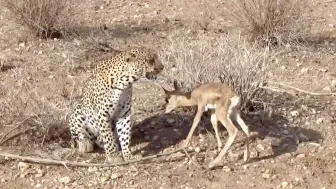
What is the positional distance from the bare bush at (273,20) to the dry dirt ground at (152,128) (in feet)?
0.91

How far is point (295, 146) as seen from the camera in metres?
6.78

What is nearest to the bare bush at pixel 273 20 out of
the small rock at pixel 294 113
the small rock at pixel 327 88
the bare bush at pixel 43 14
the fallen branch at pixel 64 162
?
the small rock at pixel 327 88

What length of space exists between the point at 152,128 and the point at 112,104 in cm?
102

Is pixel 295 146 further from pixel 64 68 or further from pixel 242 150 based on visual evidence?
pixel 64 68

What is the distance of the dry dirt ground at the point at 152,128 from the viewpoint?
6.20 meters

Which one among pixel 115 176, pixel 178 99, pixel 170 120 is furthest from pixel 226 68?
pixel 115 176

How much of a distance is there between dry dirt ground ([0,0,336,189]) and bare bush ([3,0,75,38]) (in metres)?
0.16

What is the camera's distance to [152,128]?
7238 millimetres

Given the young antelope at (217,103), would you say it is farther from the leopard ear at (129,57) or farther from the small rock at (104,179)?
the small rock at (104,179)

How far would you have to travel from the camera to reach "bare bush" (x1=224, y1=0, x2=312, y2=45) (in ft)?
30.6

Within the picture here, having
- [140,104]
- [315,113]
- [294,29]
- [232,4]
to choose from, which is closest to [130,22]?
[232,4]

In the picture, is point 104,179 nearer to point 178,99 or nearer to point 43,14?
point 178,99

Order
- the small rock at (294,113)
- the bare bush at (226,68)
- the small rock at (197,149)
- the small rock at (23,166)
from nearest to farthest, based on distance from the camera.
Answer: the small rock at (23,166), the small rock at (197,149), the bare bush at (226,68), the small rock at (294,113)

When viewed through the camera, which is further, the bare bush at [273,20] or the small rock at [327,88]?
the bare bush at [273,20]
